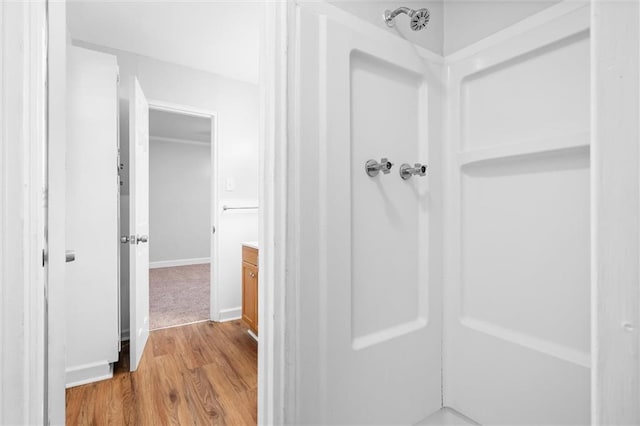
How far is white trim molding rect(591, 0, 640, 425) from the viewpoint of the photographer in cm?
48

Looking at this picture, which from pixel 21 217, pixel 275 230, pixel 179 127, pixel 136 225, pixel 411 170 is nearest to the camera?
pixel 21 217

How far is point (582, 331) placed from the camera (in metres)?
0.94

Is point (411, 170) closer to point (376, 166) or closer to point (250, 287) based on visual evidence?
point (376, 166)

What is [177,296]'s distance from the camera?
3635mm

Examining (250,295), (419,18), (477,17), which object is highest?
(477,17)

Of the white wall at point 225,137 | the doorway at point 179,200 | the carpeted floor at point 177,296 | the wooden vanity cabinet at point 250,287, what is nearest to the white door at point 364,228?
the wooden vanity cabinet at point 250,287

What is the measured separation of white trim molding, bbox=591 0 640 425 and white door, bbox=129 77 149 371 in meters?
2.18

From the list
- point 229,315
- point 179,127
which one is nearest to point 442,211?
point 229,315

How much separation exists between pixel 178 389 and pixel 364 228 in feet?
5.11

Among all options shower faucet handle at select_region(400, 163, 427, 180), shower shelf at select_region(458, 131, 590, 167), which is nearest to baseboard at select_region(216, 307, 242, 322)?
shower faucet handle at select_region(400, 163, 427, 180)

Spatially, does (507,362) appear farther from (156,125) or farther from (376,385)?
(156,125)

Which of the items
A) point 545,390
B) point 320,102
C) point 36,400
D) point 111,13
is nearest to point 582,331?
point 545,390

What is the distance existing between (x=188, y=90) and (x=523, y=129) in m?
2.61

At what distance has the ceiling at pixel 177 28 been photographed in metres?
1.89
